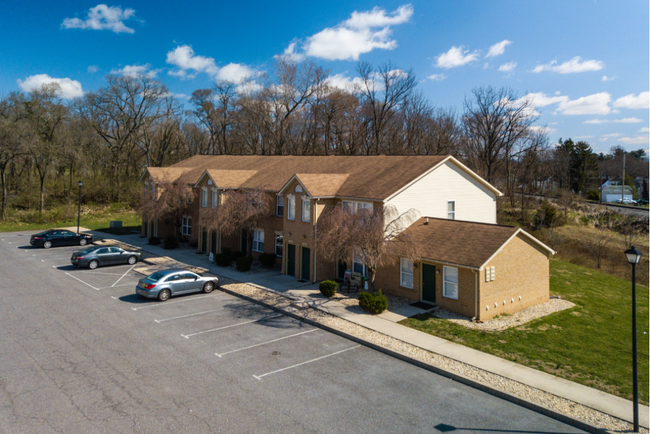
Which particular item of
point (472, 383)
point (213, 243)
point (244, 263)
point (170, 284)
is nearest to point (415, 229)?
point (472, 383)

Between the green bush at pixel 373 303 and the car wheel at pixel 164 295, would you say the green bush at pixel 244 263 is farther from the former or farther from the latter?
the green bush at pixel 373 303

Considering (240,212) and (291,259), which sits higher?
(240,212)

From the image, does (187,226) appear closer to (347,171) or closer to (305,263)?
(305,263)

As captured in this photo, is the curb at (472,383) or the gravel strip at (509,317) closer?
the curb at (472,383)

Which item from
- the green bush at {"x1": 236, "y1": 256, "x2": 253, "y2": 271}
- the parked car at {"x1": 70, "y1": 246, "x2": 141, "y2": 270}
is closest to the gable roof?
the green bush at {"x1": 236, "y1": 256, "x2": 253, "y2": 271}

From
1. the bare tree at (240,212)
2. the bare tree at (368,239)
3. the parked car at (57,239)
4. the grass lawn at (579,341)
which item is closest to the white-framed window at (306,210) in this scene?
the bare tree at (368,239)

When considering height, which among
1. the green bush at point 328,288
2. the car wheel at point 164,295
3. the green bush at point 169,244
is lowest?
the car wheel at point 164,295

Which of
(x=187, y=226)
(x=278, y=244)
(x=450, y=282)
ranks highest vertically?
(x=187, y=226)
